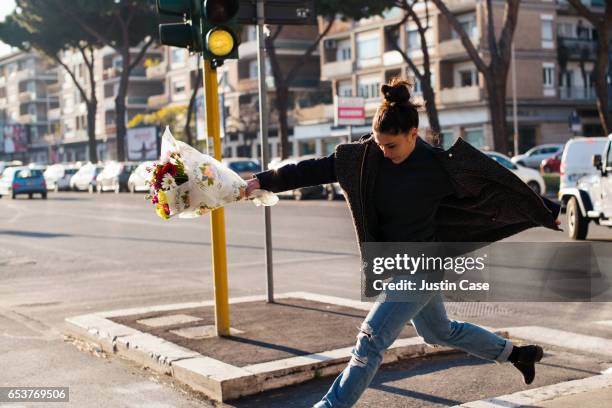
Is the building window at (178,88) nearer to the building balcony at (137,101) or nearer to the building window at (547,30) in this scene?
the building balcony at (137,101)

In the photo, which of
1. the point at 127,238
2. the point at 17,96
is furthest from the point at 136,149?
the point at 17,96

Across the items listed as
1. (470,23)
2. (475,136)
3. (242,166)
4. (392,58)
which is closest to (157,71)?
(392,58)

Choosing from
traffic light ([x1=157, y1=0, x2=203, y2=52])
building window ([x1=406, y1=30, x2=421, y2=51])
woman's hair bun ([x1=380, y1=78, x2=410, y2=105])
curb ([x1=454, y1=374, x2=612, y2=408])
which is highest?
building window ([x1=406, y1=30, x2=421, y2=51])

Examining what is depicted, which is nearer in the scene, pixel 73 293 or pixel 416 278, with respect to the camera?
pixel 416 278

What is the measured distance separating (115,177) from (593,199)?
119ft

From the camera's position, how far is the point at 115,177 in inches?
1895

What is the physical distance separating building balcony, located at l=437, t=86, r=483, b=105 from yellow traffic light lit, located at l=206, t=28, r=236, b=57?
44.8 meters

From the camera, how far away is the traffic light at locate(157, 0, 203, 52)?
6727mm

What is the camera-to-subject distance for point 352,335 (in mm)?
6805

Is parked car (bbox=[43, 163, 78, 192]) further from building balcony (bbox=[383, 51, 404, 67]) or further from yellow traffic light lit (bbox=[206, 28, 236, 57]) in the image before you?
yellow traffic light lit (bbox=[206, 28, 236, 57])

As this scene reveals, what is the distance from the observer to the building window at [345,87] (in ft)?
198

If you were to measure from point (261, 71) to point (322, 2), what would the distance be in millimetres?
31383

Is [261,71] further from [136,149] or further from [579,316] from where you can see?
[136,149]

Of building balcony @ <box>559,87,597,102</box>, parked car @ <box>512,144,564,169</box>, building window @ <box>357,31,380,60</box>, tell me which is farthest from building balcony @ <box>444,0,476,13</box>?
parked car @ <box>512,144,564,169</box>
